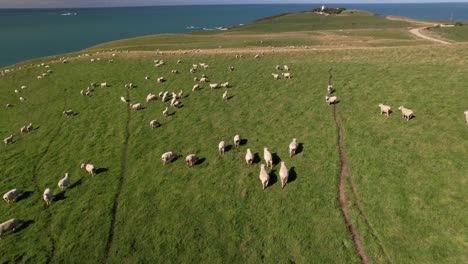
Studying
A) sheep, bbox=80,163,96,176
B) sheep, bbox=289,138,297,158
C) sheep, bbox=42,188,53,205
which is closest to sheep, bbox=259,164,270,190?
sheep, bbox=289,138,297,158

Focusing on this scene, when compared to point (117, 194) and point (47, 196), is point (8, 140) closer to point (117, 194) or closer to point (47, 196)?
point (47, 196)

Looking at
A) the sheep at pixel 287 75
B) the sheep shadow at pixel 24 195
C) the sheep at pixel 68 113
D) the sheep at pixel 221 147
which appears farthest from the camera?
the sheep at pixel 287 75

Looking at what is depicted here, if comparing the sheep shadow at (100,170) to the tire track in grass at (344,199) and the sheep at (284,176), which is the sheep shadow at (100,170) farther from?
the tire track in grass at (344,199)

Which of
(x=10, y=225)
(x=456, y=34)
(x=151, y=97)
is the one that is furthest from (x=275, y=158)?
(x=456, y=34)

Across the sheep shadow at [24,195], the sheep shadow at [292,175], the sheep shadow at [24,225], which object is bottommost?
the sheep shadow at [24,225]

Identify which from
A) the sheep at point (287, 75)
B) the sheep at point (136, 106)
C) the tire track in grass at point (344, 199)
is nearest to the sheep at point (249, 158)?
the tire track in grass at point (344, 199)

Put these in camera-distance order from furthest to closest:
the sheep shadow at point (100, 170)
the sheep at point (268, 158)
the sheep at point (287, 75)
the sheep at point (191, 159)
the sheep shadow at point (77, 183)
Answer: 1. the sheep at point (287, 75)
2. the sheep shadow at point (100, 170)
3. the sheep at point (191, 159)
4. the sheep shadow at point (77, 183)
5. the sheep at point (268, 158)

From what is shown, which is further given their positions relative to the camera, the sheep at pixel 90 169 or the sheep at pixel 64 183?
the sheep at pixel 90 169

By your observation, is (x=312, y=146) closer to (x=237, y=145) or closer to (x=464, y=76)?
(x=237, y=145)
